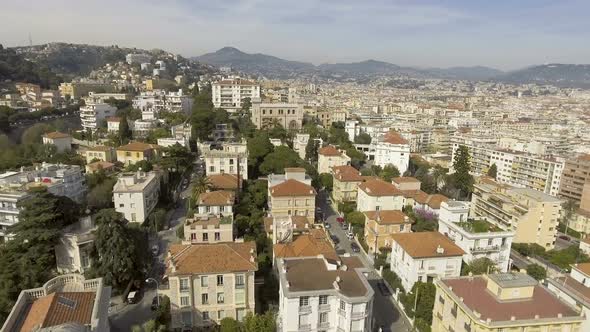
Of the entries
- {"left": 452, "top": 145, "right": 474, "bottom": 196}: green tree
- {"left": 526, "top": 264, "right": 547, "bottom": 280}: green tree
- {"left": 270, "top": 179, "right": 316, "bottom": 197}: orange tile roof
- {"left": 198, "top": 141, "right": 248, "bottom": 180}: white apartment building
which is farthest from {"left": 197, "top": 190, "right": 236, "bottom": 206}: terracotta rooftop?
{"left": 452, "top": 145, "right": 474, "bottom": 196}: green tree

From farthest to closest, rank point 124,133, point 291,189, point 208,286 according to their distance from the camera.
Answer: point 124,133 → point 291,189 → point 208,286

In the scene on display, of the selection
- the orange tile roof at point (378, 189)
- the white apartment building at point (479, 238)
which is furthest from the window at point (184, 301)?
the orange tile roof at point (378, 189)

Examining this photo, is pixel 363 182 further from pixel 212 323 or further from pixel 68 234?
pixel 68 234

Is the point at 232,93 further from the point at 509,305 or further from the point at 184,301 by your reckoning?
the point at 509,305

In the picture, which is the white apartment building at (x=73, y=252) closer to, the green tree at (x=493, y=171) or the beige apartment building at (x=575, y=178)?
the green tree at (x=493, y=171)

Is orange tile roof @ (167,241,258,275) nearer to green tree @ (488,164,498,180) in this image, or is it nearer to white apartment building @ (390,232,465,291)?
white apartment building @ (390,232,465,291)

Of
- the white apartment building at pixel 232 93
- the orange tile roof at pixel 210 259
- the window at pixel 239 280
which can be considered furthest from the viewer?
the white apartment building at pixel 232 93

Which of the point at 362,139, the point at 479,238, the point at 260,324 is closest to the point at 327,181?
the point at 479,238
